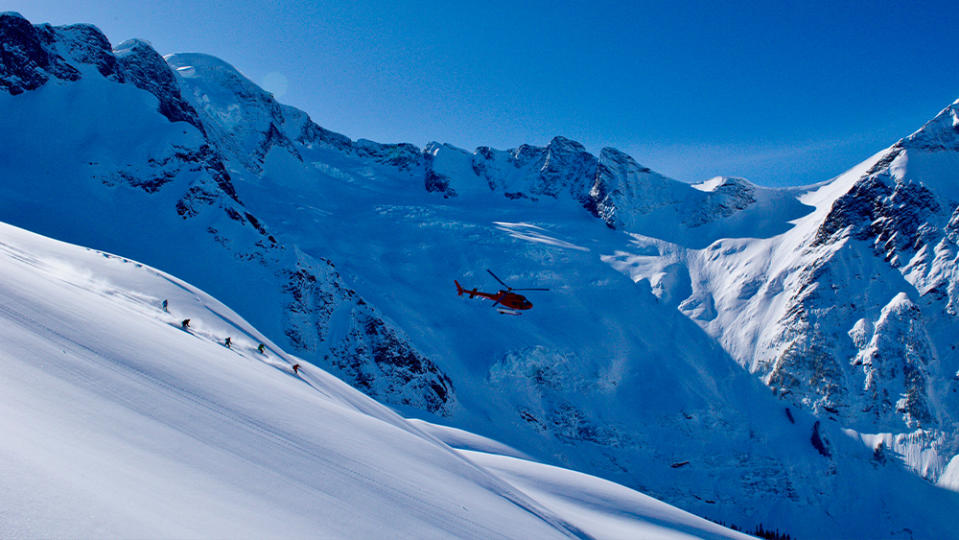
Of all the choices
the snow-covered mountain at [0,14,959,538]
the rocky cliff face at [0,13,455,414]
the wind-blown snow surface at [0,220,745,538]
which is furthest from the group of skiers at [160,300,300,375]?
the rocky cliff face at [0,13,455,414]

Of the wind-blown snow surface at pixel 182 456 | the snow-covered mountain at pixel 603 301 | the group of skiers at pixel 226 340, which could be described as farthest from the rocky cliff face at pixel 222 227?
the wind-blown snow surface at pixel 182 456

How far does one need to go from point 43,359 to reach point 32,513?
3391 millimetres

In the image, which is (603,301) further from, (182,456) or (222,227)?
(182,456)

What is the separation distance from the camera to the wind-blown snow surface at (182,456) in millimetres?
3123

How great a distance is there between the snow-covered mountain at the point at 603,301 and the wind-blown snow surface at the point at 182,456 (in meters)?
35.1

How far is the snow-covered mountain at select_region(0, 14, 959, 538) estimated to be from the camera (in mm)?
45750

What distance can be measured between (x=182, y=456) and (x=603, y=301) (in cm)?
6833

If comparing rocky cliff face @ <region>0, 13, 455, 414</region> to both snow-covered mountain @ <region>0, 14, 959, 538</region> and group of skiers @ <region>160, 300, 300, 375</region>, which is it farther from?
group of skiers @ <region>160, 300, 300, 375</region>

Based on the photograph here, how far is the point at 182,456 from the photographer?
4.46 meters

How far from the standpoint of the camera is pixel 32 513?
265 cm

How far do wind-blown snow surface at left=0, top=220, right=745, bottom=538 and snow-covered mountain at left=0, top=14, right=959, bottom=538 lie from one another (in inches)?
1382

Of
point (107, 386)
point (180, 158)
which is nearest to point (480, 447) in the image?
point (107, 386)

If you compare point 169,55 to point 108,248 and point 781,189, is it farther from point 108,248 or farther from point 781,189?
point 781,189

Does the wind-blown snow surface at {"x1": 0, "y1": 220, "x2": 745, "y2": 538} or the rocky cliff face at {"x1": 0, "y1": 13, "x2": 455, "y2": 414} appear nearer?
the wind-blown snow surface at {"x1": 0, "y1": 220, "x2": 745, "y2": 538}
